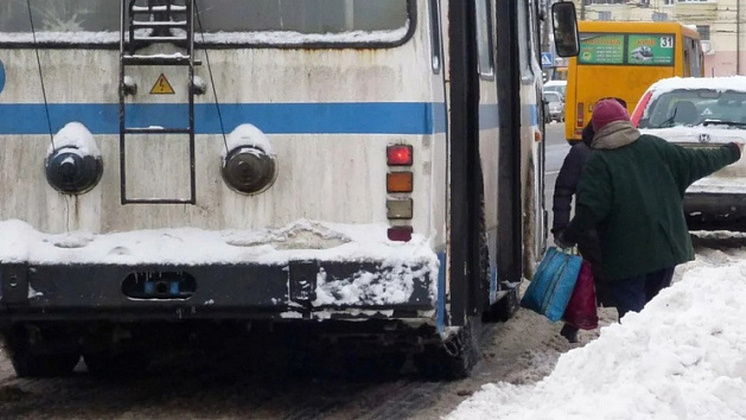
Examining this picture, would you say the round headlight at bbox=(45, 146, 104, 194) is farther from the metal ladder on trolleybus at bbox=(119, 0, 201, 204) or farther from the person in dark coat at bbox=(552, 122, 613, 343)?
the person in dark coat at bbox=(552, 122, 613, 343)

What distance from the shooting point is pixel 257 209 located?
7859 mm

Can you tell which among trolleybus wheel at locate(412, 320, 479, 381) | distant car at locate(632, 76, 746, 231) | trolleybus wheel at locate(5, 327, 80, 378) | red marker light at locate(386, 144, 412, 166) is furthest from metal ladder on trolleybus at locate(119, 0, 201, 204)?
distant car at locate(632, 76, 746, 231)

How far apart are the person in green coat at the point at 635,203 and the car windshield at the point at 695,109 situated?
7.32m

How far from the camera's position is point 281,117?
310 inches

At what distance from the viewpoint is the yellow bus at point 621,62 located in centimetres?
3888

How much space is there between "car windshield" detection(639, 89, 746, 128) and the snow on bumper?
9630 mm

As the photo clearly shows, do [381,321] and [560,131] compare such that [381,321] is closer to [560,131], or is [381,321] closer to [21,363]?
[21,363]

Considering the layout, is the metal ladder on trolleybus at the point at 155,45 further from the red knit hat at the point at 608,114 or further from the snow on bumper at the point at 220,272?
the red knit hat at the point at 608,114

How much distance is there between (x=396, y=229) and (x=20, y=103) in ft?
5.89

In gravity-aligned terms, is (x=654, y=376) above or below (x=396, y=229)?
below

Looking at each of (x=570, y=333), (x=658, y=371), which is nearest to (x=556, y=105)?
(x=570, y=333)

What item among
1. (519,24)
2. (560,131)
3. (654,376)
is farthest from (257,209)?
(560,131)

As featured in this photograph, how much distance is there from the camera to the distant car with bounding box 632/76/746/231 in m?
16.5

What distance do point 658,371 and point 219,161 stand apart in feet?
7.19
